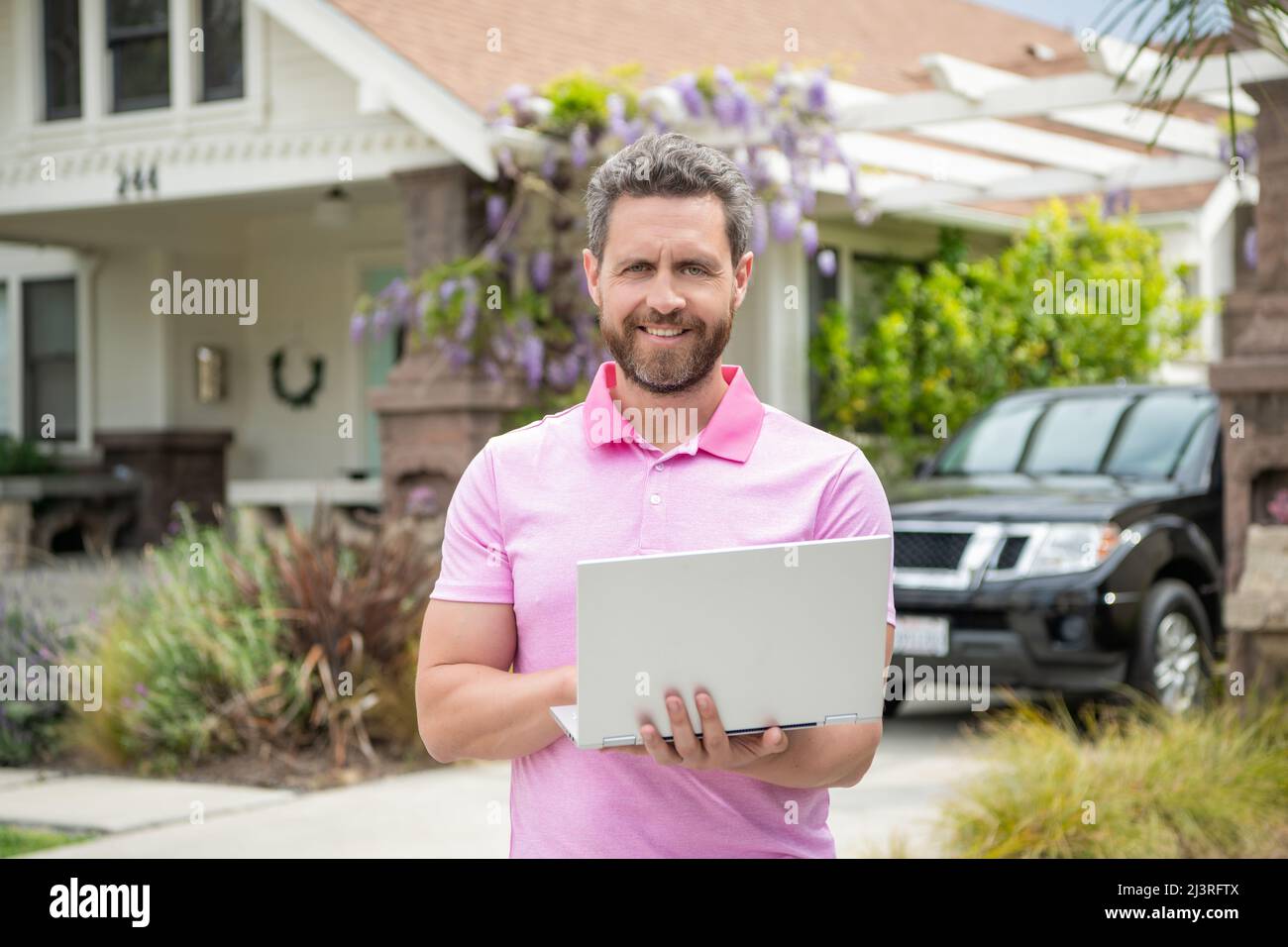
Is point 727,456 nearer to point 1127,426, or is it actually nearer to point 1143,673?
point 1143,673

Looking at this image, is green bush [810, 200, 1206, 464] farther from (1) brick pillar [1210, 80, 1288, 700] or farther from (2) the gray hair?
(2) the gray hair

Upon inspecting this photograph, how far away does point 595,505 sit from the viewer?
2.65m

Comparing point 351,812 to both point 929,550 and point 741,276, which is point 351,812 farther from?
point 741,276

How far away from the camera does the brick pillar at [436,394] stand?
1197cm

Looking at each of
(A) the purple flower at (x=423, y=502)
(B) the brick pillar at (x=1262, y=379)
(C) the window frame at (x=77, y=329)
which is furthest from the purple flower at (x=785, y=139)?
(C) the window frame at (x=77, y=329)

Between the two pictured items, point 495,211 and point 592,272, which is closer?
point 592,272

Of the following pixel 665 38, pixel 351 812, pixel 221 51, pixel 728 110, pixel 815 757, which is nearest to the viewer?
pixel 815 757

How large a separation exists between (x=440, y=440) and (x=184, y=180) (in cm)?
339

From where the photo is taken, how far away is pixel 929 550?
8.82 meters

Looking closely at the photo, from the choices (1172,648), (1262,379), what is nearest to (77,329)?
(1172,648)

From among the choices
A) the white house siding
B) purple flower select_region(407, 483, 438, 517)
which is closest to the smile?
purple flower select_region(407, 483, 438, 517)

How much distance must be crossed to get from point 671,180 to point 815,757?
35.0 inches

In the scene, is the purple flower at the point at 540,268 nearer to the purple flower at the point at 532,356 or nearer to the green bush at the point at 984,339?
the purple flower at the point at 532,356

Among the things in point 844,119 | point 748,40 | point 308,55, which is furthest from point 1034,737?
point 748,40
